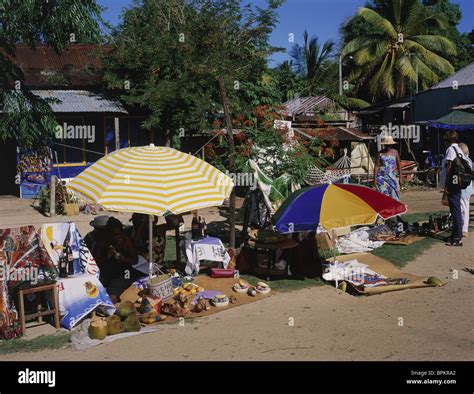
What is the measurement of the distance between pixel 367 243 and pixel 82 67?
1470 cm

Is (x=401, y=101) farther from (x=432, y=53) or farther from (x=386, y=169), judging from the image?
(x=386, y=169)

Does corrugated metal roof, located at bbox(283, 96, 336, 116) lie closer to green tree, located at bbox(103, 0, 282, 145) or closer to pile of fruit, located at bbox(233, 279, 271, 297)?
green tree, located at bbox(103, 0, 282, 145)

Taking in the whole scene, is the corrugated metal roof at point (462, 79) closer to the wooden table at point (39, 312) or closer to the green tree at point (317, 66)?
the green tree at point (317, 66)

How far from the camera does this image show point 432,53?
31.4 meters

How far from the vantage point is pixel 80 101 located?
19.2 m

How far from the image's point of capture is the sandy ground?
19.0ft

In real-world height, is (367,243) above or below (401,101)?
below

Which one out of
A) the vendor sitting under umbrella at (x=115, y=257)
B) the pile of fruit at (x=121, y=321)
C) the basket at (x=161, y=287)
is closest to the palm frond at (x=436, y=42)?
the vendor sitting under umbrella at (x=115, y=257)

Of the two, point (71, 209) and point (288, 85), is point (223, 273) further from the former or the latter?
point (288, 85)

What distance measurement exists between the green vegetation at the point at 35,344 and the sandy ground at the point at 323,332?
0.16 meters

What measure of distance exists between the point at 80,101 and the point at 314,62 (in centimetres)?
2007

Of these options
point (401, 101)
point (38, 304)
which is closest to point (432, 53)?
point (401, 101)

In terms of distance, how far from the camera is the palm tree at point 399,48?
102 ft
